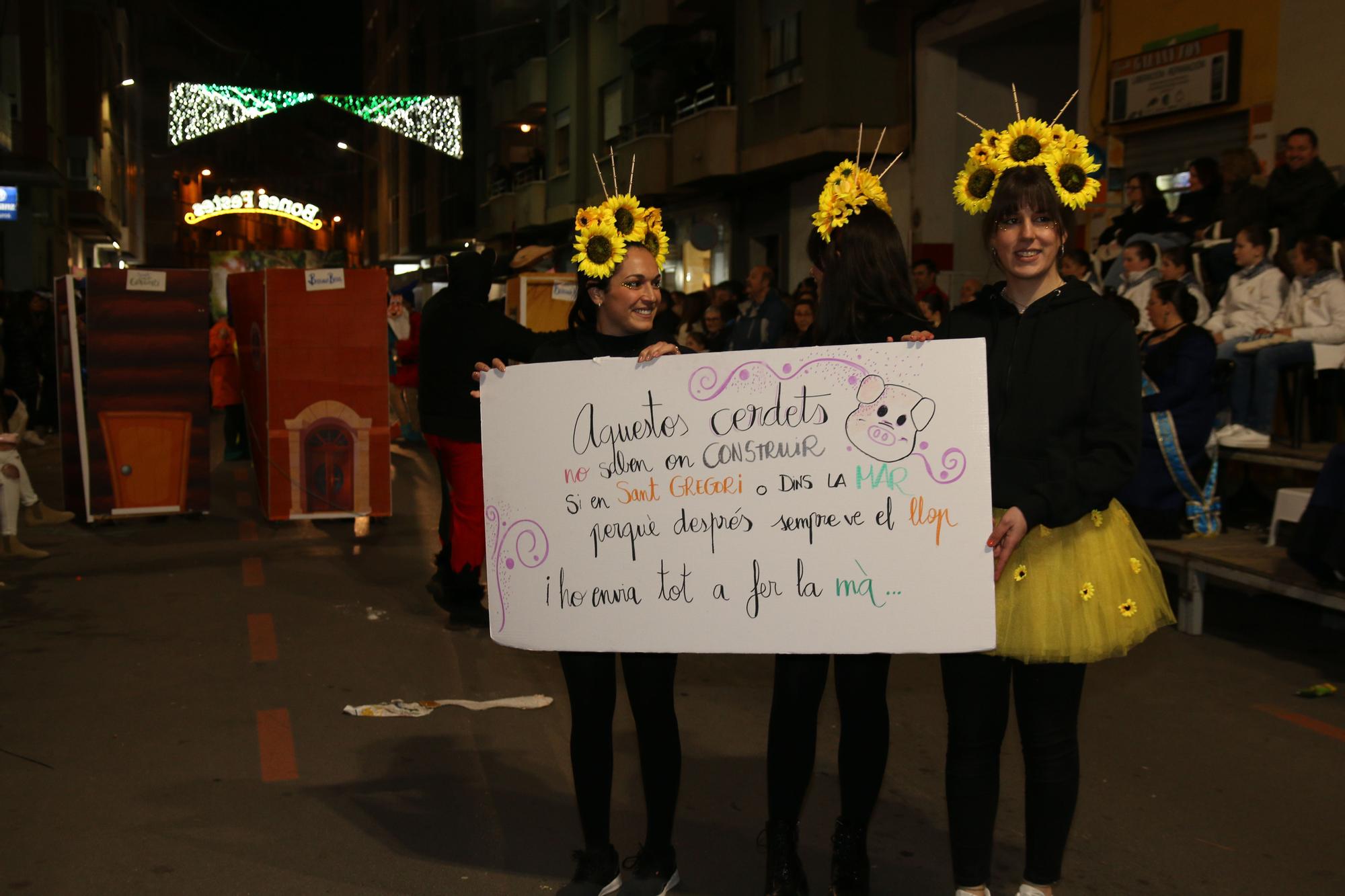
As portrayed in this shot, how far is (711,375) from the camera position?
3727 millimetres

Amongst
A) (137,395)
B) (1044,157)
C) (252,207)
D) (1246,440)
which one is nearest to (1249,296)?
(1246,440)

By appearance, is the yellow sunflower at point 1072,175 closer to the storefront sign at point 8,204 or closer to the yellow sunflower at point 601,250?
the yellow sunflower at point 601,250

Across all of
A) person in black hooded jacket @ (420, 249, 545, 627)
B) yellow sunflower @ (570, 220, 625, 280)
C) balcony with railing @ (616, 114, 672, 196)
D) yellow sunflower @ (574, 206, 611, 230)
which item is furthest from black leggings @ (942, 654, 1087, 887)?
balcony with railing @ (616, 114, 672, 196)

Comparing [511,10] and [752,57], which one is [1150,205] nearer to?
[752,57]

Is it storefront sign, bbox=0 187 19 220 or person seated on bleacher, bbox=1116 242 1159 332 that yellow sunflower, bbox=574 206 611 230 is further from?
storefront sign, bbox=0 187 19 220

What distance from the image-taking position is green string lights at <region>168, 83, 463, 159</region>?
2950 cm

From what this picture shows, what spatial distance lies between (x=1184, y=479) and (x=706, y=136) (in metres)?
18.4

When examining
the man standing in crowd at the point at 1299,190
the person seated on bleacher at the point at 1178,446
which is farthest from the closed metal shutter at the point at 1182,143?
the person seated on bleacher at the point at 1178,446

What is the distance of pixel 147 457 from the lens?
11.9m

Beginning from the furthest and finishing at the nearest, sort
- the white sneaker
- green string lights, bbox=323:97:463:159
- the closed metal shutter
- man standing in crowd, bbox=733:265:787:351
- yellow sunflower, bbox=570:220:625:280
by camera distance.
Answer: green string lights, bbox=323:97:463:159
man standing in crowd, bbox=733:265:787:351
the closed metal shutter
the white sneaker
yellow sunflower, bbox=570:220:625:280

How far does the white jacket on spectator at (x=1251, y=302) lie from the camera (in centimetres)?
1001

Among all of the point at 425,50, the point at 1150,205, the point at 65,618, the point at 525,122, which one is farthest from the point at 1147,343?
the point at 425,50

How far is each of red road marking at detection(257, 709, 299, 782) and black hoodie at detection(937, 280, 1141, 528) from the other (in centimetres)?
310

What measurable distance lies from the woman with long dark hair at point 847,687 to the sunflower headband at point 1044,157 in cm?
33
